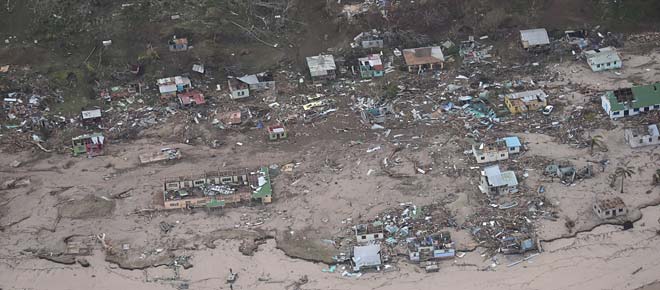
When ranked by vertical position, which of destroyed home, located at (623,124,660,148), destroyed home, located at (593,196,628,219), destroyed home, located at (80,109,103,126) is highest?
destroyed home, located at (623,124,660,148)

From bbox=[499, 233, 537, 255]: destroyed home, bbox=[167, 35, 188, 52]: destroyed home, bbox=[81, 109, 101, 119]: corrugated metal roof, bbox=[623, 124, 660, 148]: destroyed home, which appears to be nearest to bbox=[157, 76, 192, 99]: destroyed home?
bbox=[167, 35, 188, 52]: destroyed home

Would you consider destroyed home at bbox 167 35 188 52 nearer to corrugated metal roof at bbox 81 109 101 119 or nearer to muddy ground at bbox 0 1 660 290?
muddy ground at bbox 0 1 660 290

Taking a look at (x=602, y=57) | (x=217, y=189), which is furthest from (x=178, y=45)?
(x=602, y=57)

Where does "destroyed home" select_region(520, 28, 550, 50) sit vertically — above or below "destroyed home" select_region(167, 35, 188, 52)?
above

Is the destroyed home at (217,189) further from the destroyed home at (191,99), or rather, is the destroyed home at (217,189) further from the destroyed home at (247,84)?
the destroyed home at (247,84)

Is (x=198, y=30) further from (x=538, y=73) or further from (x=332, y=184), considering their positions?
(x=538, y=73)

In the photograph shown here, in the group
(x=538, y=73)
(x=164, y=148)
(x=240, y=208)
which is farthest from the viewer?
(x=538, y=73)

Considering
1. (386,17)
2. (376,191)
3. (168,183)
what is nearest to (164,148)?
(168,183)

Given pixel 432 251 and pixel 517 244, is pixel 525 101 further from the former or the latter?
pixel 432 251
